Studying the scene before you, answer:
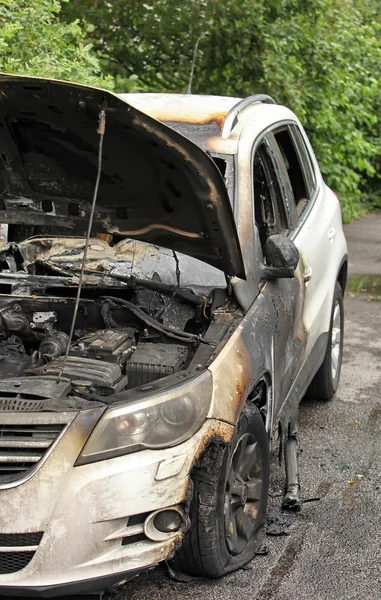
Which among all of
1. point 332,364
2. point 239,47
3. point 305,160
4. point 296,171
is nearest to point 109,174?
point 296,171

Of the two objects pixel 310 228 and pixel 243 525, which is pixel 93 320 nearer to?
pixel 243 525

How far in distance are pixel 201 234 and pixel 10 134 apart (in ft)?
2.93

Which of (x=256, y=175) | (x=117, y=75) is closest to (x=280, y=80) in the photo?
(x=117, y=75)

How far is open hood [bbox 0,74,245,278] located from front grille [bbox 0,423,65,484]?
108cm

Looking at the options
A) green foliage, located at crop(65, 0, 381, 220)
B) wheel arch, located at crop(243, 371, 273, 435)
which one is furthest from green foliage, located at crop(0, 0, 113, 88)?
wheel arch, located at crop(243, 371, 273, 435)

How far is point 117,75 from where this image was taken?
9281 millimetres

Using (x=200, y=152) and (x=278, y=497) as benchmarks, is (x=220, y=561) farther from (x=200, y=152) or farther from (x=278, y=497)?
(x=200, y=152)

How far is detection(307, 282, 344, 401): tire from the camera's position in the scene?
5.30 meters

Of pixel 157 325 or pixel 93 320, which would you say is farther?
pixel 93 320

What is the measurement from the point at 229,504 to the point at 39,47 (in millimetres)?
4926

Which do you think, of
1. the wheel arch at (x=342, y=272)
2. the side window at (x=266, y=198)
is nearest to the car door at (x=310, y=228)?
the side window at (x=266, y=198)

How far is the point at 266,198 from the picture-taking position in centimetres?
430

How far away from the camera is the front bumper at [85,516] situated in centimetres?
269

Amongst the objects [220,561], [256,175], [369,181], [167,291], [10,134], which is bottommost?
[369,181]
